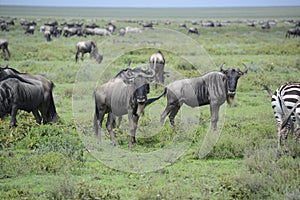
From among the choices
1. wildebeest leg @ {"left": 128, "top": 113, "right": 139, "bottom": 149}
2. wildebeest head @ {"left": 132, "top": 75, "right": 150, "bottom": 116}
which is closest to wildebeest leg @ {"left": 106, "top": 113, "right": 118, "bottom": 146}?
wildebeest leg @ {"left": 128, "top": 113, "right": 139, "bottom": 149}

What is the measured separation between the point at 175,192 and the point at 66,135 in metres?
3.71

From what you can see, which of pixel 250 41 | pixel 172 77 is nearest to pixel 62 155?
pixel 172 77

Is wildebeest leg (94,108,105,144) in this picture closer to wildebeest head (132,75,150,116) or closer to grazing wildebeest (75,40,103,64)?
wildebeest head (132,75,150,116)

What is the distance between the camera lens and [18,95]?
31.4ft

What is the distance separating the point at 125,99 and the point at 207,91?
212 cm

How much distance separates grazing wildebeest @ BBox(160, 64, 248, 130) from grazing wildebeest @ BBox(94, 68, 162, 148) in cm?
126

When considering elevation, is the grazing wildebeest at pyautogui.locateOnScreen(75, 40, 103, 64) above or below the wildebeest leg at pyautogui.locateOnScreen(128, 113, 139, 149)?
below

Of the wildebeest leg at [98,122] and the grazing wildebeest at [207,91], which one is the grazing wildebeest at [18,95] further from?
the grazing wildebeest at [207,91]

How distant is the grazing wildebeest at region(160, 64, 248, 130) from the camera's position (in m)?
10.0

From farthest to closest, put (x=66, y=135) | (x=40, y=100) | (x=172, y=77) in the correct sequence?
(x=172, y=77) < (x=40, y=100) < (x=66, y=135)

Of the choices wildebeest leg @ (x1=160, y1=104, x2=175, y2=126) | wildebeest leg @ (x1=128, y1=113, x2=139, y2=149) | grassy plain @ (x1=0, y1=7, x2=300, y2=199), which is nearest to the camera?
grassy plain @ (x1=0, y1=7, x2=300, y2=199)

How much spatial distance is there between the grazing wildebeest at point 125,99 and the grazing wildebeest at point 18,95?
1407 millimetres

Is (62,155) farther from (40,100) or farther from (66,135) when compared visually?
(40,100)

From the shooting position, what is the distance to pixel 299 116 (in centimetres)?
734
